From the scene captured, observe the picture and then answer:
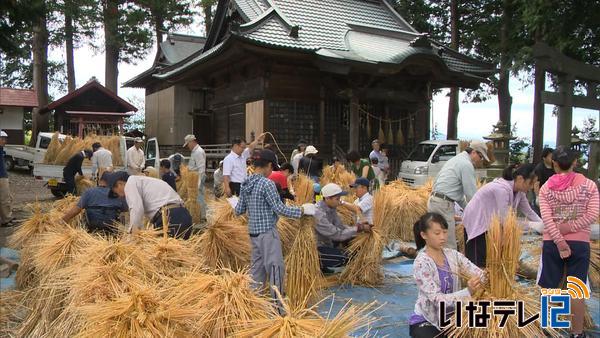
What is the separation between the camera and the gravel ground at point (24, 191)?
32.9 feet

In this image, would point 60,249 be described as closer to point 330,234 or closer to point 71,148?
point 330,234

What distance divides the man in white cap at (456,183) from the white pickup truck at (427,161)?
6.93 meters

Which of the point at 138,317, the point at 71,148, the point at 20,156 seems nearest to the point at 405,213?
the point at 138,317

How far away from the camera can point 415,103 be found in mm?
14008

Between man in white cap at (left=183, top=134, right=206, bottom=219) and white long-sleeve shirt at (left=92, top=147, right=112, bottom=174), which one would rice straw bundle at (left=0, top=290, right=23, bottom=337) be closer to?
man in white cap at (left=183, top=134, right=206, bottom=219)

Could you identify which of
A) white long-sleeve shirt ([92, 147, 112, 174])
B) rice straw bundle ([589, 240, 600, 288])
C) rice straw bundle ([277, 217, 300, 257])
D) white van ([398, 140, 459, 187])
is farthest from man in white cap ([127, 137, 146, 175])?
rice straw bundle ([589, 240, 600, 288])

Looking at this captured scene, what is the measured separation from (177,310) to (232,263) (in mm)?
1943

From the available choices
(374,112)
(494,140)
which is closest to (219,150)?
(374,112)

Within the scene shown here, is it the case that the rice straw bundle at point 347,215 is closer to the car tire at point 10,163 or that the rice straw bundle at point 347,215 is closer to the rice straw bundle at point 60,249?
the rice straw bundle at point 60,249

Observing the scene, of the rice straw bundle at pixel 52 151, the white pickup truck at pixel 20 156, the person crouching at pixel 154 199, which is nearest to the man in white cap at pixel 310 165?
the person crouching at pixel 154 199

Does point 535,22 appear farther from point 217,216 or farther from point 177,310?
point 177,310

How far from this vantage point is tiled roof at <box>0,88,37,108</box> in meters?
21.3

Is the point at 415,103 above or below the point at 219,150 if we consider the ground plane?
above

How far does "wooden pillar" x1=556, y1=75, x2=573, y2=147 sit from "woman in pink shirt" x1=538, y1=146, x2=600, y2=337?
20.5 ft
